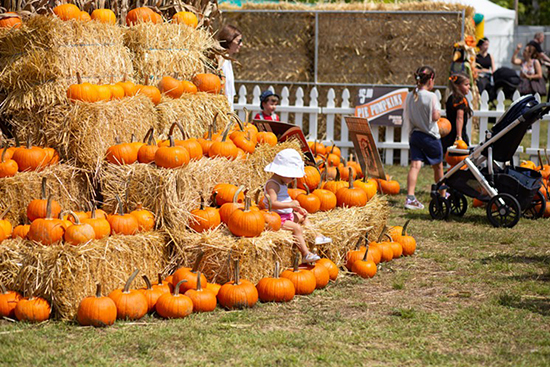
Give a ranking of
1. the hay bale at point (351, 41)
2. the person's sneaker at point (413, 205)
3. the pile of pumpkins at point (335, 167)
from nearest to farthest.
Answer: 1. the pile of pumpkins at point (335, 167)
2. the person's sneaker at point (413, 205)
3. the hay bale at point (351, 41)

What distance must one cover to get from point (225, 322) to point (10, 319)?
155cm

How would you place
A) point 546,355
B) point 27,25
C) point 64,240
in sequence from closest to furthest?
point 546,355, point 64,240, point 27,25

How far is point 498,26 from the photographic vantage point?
30.2 m

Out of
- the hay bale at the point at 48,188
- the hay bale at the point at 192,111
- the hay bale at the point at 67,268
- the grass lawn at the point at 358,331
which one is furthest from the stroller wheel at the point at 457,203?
the hay bale at the point at 67,268

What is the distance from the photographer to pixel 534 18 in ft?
169

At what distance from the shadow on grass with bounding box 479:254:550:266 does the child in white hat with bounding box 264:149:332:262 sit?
1762 mm

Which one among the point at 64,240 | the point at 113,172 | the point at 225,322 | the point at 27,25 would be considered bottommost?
the point at 225,322

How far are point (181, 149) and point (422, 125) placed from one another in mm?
4466

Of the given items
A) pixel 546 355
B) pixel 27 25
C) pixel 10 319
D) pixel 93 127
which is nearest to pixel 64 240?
pixel 10 319

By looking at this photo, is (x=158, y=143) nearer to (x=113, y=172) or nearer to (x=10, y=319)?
(x=113, y=172)

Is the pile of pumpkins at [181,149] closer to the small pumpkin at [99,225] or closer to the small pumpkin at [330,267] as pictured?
the small pumpkin at [99,225]

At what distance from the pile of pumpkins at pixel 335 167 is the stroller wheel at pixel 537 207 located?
1814 millimetres

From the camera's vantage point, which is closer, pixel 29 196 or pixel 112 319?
pixel 112 319

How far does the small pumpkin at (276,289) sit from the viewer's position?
5.90 m
